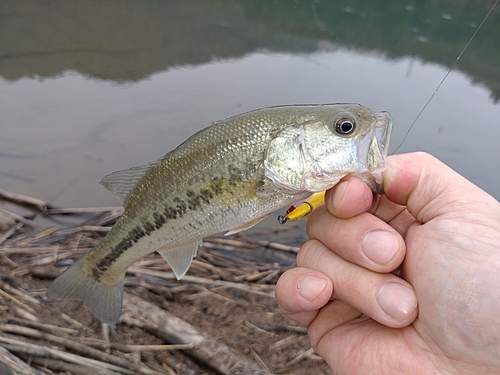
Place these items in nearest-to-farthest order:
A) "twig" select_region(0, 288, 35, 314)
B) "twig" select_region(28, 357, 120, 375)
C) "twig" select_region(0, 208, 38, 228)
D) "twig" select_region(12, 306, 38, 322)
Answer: "twig" select_region(28, 357, 120, 375) < "twig" select_region(12, 306, 38, 322) < "twig" select_region(0, 288, 35, 314) < "twig" select_region(0, 208, 38, 228)

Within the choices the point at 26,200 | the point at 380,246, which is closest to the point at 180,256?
the point at 380,246

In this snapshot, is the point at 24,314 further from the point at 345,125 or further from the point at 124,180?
the point at 345,125

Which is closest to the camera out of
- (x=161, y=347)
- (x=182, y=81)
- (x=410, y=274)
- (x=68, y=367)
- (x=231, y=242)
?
(x=410, y=274)

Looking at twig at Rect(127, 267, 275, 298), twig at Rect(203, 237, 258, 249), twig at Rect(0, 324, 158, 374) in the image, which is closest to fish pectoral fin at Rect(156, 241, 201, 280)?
twig at Rect(0, 324, 158, 374)

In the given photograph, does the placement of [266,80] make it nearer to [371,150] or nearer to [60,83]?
[60,83]

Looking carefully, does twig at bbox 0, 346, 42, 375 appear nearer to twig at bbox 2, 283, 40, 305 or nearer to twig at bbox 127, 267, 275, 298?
twig at bbox 2, 283, 40, 305

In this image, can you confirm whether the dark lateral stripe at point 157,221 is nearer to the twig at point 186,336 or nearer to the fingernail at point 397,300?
the twig at point 186,336
